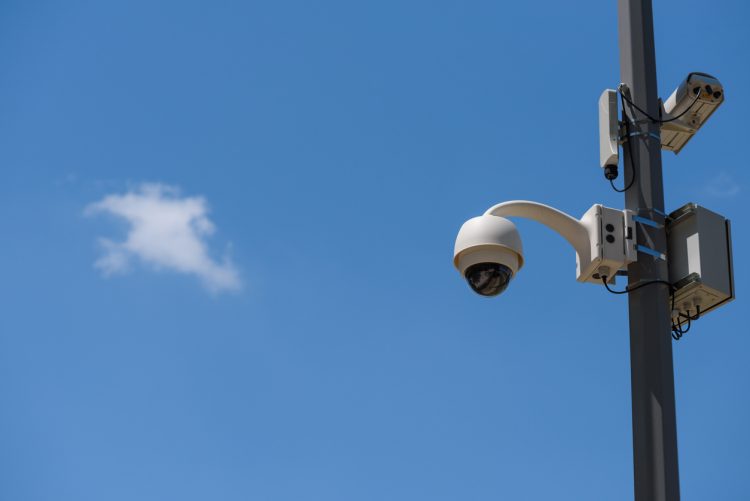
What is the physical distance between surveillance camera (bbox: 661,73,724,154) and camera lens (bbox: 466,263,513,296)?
3.96ft

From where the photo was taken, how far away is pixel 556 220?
5.15 meters

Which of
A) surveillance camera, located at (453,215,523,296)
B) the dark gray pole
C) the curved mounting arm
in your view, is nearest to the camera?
the dark gray pole

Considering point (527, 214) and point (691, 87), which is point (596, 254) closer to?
point (527, 214)

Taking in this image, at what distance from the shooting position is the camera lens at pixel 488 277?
4.91m

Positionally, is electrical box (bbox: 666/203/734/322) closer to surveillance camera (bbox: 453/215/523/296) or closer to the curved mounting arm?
the curved mounting arm

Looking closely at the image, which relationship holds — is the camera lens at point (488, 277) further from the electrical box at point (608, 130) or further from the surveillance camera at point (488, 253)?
the electrical box at point (608, 130)

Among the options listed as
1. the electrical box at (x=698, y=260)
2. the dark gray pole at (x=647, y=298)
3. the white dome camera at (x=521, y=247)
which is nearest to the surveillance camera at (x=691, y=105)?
the dark gray pole at (x=647, y=298)

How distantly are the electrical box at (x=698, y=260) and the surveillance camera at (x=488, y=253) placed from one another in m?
0.74

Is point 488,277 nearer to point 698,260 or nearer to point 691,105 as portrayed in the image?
point 698,260

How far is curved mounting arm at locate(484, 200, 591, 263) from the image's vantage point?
508 cm

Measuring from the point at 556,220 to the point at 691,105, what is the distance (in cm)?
96

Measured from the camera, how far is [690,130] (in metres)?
5.57

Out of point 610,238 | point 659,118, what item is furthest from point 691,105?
point 610,238

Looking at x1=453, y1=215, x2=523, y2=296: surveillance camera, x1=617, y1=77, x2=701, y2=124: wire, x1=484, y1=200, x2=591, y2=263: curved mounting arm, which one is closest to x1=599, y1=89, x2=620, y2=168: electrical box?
x1=617, y1=77, x2=701, y2=124: wire
